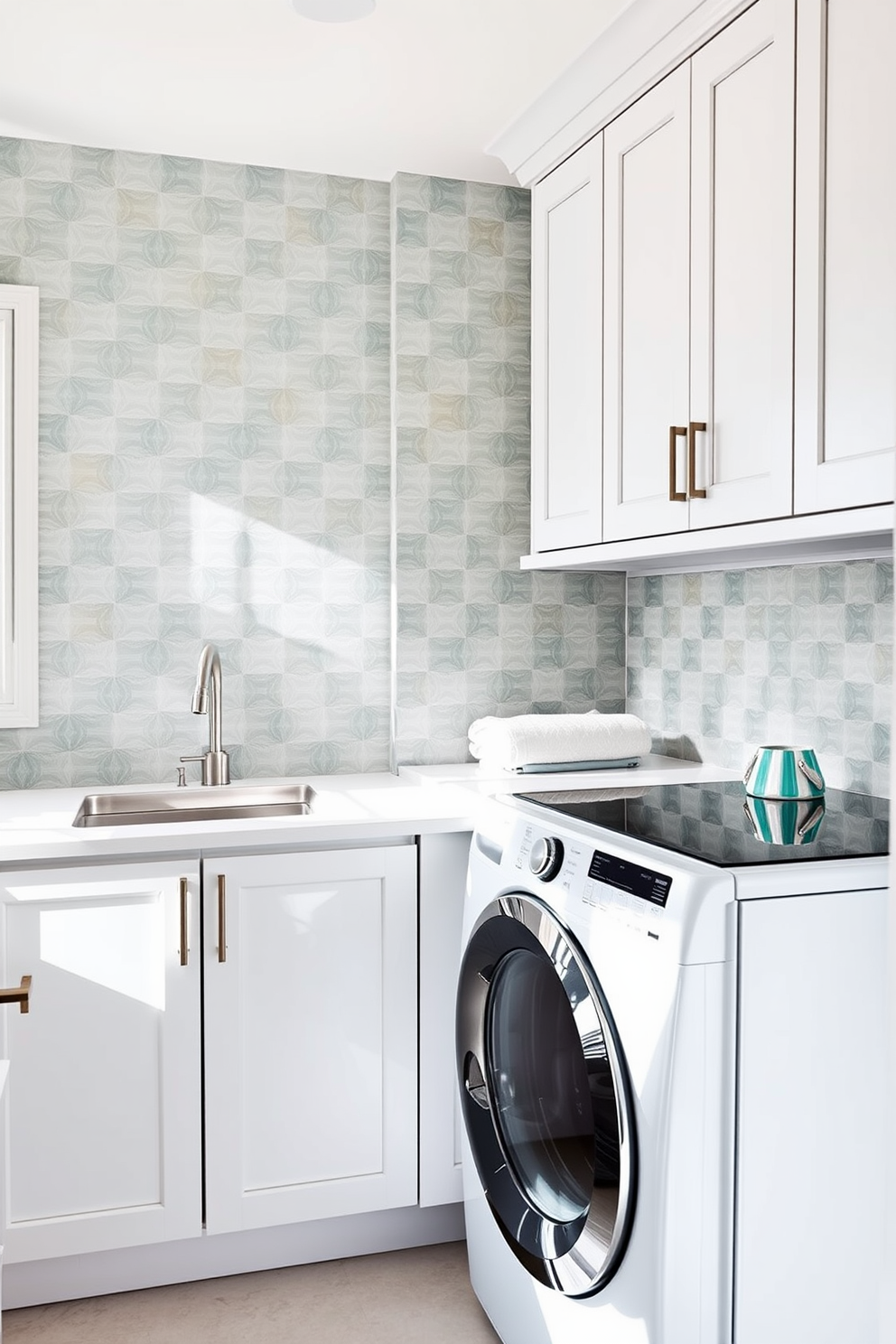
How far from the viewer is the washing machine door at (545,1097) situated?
1472 millimetres

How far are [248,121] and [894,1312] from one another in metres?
2.42

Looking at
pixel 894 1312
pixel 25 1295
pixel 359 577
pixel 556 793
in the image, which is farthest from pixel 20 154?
pixel 894 1312

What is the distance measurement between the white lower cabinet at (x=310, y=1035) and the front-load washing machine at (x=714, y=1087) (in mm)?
540

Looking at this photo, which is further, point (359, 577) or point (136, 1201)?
point (359, 577)

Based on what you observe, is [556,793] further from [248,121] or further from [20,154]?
[20,154]

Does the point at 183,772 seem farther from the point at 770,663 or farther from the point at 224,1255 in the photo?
the point at 770,663

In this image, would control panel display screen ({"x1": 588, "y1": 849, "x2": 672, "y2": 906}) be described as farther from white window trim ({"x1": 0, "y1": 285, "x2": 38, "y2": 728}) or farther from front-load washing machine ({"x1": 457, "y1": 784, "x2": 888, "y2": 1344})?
white window trim ({"x1": 0, "y1": 285, "x2": 38, "y2": 728})

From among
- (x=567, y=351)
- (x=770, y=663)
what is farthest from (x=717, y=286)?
(x=770, y=663)

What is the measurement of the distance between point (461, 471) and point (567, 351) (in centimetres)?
45

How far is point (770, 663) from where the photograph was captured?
234cm

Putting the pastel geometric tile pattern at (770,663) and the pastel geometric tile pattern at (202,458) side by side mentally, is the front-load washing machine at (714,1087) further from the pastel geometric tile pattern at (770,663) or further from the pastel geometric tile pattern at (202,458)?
the pastel geometric tile pattern at (202,458)

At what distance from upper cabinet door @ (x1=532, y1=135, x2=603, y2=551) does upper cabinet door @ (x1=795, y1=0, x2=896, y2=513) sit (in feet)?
2.23

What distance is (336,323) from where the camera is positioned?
2758 millimetres

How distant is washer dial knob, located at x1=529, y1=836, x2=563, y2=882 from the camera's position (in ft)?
5.54
